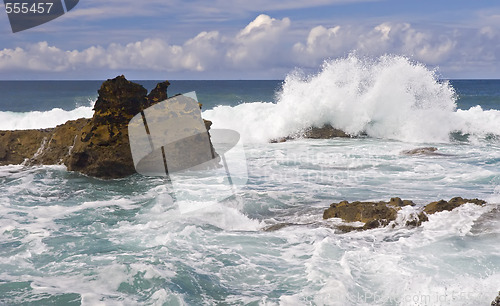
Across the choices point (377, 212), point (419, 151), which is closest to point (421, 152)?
point (419, 151)

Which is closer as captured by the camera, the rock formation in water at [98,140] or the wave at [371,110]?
the rock formation in water at [98,140]

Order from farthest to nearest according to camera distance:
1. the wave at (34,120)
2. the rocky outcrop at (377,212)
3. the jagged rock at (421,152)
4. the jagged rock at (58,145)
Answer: the wave at (34,120), the jagged rock at (421,152), the jagged rock at (58,145), the rocky outcrop at (377,212)

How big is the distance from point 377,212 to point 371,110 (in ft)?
40.3

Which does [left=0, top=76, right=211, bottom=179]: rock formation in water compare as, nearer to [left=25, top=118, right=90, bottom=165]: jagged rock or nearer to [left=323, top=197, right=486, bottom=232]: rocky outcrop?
[left=25, top=118, right=90, bottom=165]: jagged rock

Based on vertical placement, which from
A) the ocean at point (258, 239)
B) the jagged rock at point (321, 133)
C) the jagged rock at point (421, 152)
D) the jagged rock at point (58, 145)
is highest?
the jagged rock at point (58, 145)

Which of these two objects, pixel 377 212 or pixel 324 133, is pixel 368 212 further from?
pixel 324 133

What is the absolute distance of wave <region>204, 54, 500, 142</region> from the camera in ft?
57.8

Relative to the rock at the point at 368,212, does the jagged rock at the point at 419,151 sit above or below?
below

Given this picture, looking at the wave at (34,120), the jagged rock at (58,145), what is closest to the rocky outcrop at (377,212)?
the jagged rock at (58,145)

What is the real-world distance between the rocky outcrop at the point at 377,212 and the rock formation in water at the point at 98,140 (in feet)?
14.8

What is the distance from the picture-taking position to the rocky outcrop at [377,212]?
6387 mm

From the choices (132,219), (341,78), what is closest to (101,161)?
(132,219)

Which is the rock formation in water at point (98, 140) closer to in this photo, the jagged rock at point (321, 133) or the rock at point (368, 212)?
the rock at point (368, 212)

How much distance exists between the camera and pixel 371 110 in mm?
18391
